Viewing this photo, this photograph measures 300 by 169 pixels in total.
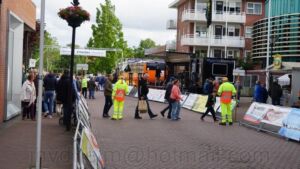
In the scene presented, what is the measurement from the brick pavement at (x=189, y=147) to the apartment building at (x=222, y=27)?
134 feet

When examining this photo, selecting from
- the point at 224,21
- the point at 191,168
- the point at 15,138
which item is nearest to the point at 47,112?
the point at 15,138

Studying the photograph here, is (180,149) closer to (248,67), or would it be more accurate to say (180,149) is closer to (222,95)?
(222,95)

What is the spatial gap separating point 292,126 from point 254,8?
47051 mm

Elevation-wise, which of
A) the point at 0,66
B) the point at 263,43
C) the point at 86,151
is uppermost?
the point at 263,43

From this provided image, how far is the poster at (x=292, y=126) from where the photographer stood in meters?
15.4

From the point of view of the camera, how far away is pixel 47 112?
65.6 ft

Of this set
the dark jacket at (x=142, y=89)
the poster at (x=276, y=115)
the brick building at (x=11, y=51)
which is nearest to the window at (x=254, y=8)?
the brick building at (x=11, y=51)

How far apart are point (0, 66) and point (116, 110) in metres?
5.07

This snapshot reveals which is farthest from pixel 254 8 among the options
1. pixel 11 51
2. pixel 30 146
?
pixel 30 146

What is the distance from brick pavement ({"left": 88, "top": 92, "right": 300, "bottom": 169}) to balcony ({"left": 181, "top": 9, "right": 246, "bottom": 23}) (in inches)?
1619

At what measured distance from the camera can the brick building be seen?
56.4 feet

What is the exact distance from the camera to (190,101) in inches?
1122

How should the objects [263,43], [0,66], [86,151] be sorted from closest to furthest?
[86,151]
[0,66]
[263,43]

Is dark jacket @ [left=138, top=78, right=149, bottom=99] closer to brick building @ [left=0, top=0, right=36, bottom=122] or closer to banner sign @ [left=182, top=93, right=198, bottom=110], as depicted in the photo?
brick building @ [left=0, top=0, right=36, bottom=122]
